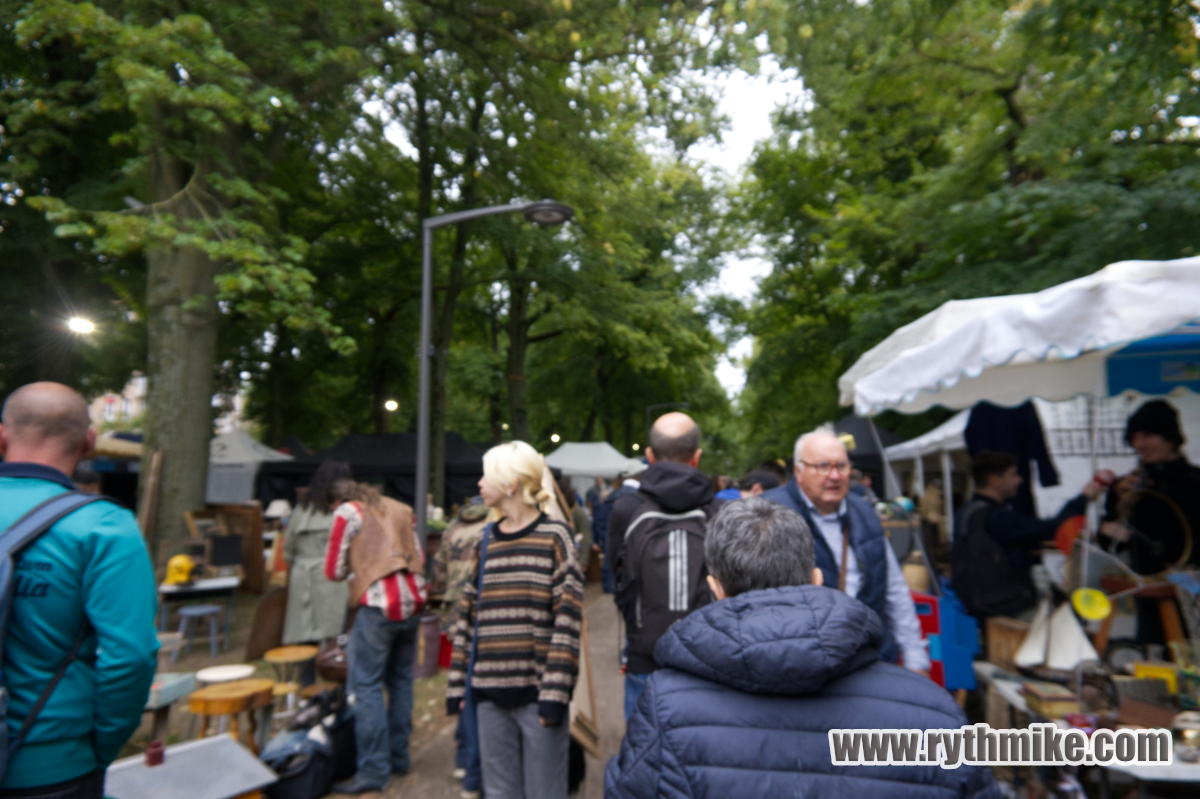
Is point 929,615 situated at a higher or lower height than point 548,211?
lower

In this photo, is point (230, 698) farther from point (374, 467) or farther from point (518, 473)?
point (374, 467)

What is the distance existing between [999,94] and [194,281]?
1170 centimetres

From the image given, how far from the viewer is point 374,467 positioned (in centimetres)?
1950

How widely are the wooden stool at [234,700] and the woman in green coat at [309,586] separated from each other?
2056mm

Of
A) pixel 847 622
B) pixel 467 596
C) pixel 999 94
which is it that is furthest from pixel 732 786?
pixel 999 94

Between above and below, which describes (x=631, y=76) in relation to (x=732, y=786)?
above

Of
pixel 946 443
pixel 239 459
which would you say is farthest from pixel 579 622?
pixel 239 459

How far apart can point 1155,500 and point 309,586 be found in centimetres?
685

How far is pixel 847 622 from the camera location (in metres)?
1.45

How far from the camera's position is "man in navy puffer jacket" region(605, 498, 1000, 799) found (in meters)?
1.40

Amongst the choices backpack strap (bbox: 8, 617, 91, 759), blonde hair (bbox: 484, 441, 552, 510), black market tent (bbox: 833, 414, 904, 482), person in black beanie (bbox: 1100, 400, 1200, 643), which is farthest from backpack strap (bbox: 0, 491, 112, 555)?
black market tent (bbox: 833, 414, 904, 482)

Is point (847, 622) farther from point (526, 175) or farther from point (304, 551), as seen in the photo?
point (526, 175)

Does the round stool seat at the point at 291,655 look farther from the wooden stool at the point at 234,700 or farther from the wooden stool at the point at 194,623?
the wooden stool at the point at 194,623

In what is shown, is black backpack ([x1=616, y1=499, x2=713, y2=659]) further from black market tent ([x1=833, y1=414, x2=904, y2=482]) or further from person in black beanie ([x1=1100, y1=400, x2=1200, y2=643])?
black market tent ([x1=833, y1=414, x2=904, y2=482])
